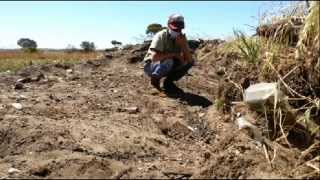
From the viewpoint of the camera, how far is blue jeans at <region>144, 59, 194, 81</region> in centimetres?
763

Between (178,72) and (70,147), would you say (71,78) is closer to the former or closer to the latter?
(178,72)

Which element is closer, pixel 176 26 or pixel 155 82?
pixel 176 26

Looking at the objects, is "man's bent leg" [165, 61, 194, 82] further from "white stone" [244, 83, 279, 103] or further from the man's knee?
"white stone" [244, 83, 279, 103]

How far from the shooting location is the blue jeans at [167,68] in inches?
301

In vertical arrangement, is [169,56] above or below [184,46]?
below

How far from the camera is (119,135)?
5.50m

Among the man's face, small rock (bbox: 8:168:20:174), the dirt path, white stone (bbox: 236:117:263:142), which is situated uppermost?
the man's face

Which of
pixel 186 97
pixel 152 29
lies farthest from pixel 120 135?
pixel 152 29

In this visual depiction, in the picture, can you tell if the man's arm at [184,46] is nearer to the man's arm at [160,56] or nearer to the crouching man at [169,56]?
the crouching man at [169,56]

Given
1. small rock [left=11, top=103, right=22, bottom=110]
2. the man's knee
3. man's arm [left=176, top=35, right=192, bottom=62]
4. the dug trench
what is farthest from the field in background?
small rock [left=11, top=103, right=22, bottom=110]

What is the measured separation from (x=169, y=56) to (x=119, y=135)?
2.35 metres

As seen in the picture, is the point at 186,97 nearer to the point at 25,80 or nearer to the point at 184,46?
the point at 184,46

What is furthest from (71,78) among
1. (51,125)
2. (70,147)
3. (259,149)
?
(259,149)

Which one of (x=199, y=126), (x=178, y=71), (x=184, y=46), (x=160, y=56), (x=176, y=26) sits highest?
(x=176, y=26)
